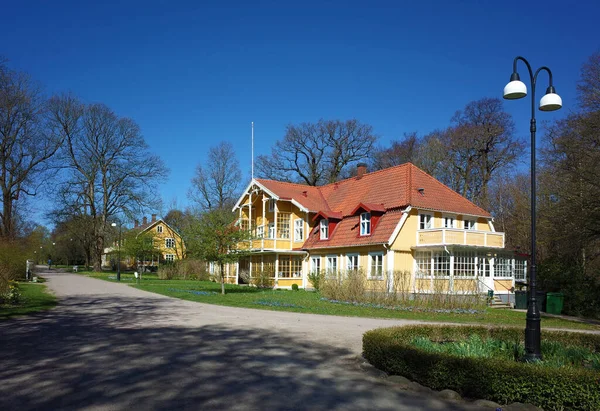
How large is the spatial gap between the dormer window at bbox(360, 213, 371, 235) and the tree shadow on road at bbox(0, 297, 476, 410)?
16094 millimetres

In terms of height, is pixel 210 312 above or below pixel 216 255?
below

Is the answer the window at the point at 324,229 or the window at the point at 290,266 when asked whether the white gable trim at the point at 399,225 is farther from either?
the window at the point at 290,266

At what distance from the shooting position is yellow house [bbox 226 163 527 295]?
25.0 m

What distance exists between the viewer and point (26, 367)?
809cm

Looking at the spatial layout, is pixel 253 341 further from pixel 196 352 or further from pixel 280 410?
pixel 280 410

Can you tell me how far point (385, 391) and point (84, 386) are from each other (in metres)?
4.43

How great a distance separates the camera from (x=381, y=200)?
28.5 metres

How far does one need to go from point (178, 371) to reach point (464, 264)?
66.4ft

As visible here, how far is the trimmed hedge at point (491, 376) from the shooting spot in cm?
604

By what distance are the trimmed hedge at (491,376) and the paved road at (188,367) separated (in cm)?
36

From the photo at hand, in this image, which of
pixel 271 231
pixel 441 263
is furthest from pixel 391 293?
pixel 271 231

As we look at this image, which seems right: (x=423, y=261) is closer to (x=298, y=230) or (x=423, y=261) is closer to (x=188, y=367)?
(x=298, y=230)

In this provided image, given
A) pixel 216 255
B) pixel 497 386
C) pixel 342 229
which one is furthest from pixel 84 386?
pixel 342 229

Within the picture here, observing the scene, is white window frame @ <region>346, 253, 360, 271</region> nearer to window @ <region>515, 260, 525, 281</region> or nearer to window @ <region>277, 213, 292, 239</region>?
window @ <region>277, 213, 292, 239</region>
